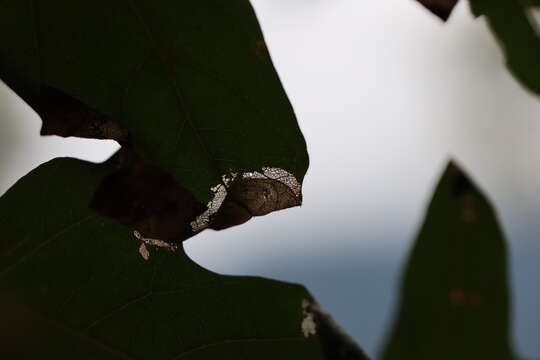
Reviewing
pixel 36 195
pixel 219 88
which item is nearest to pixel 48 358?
pixel 36 195

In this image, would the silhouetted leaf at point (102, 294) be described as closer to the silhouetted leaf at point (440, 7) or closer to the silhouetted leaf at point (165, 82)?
the silhouetted leaf at point (165, 82)

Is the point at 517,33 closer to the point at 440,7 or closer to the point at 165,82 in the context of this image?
the point at 440,7

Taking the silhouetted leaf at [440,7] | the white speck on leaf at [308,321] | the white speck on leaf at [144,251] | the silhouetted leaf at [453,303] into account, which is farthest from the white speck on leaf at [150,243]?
the silhouetted leaf at [453,303]

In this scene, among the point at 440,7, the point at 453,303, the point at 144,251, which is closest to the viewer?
the point at 453,303

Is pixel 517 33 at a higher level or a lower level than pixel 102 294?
higher

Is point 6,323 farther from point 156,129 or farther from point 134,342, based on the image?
point 156,129

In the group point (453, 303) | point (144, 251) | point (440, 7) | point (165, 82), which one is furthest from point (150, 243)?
point (453, 303)
